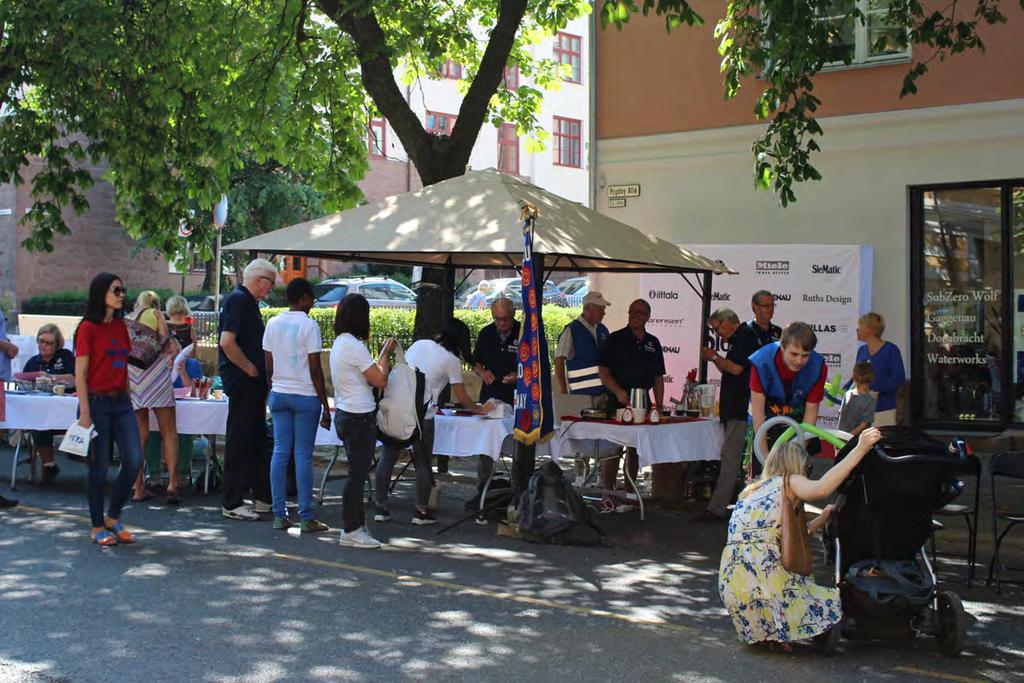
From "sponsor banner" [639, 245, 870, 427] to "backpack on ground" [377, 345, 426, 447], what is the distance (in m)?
4.69

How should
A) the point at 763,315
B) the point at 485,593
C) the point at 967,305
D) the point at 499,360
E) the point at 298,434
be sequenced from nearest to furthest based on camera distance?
the point at 485,593 → the point at 298,434 → the point at 763,315 → the point at 499,360 → the point at 967,305

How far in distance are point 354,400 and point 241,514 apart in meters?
1.75

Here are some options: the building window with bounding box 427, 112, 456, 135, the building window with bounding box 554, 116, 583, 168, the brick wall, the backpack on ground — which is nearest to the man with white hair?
the backpack on ground

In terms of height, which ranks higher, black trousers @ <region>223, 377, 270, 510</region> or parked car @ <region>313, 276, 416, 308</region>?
parked car @ <region>313, 276, 416, 308</region>

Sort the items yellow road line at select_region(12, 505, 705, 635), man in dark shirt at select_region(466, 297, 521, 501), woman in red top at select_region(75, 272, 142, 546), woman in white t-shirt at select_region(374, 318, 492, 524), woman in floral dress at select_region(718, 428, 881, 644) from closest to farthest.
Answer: woman in floral dress at select_region(718, 428, 881, 644), yellow road line at select_region(12, 505, 705, 635), woman in red top at select_region(75, 272, 142, 546), woman in white t-shirt at select_region(374, 318, 492, 524), man in dark shirt at select_region(466, 297, 521, 501)

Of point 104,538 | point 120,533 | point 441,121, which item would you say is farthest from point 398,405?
point 441,121

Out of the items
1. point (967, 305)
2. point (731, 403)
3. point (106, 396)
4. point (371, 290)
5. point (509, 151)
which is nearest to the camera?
point (106, 396)

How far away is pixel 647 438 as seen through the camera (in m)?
10.5

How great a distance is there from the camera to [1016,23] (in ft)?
45.2

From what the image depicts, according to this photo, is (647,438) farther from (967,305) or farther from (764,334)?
(967,305)

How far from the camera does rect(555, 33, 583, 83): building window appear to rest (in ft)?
183

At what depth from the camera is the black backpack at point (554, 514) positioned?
382 inches

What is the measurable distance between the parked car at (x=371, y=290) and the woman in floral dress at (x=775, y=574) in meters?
32.9

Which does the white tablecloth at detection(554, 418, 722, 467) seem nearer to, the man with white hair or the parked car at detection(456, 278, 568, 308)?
the man with white hair
